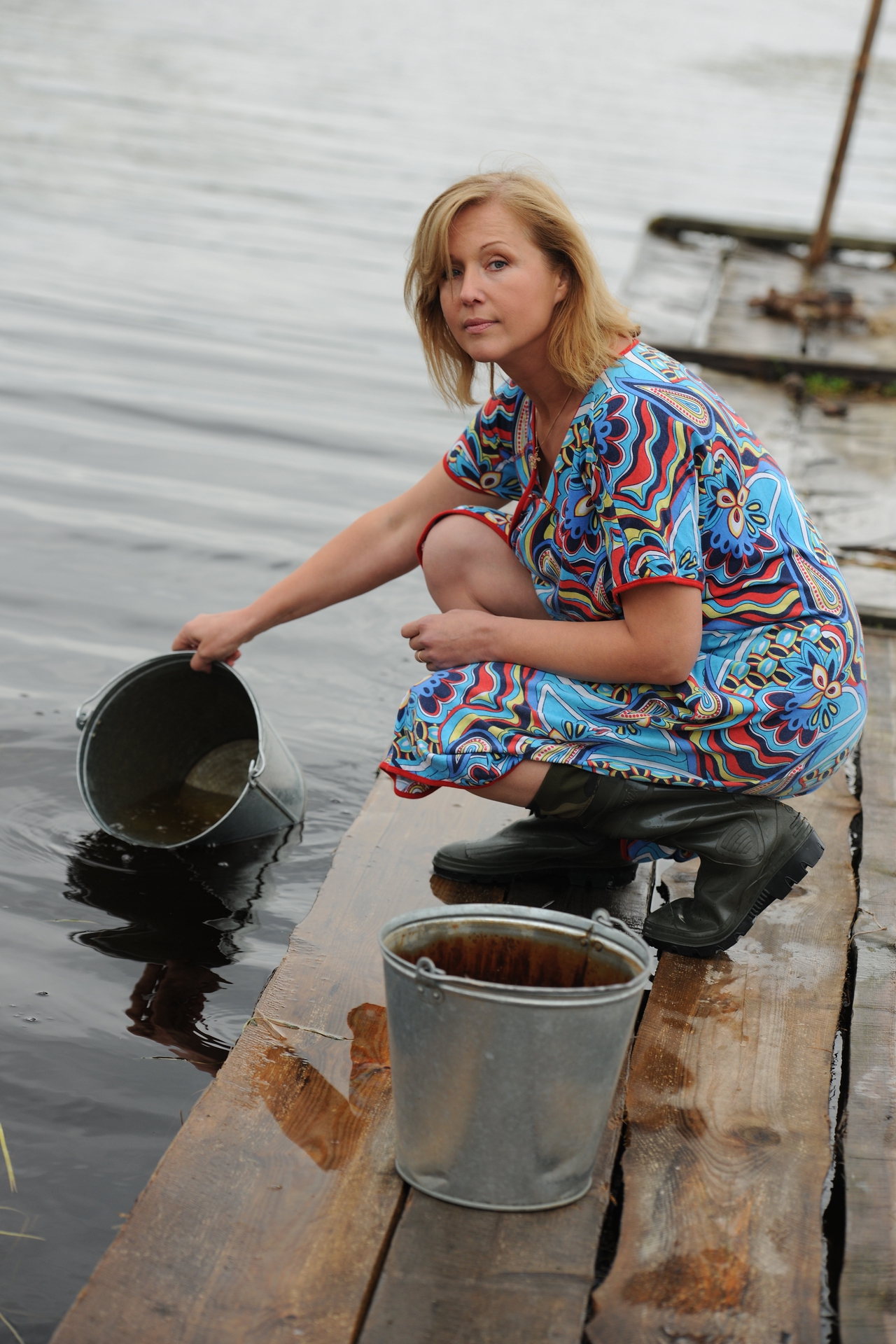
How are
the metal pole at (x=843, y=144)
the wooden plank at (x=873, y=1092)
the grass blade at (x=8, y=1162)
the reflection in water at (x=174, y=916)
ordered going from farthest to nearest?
the metal pole at (x=843, y=144) < the reflection in water at (x=174, y=916) < the grass blade at (x=8, y=1162) < the wooden plank at (x=873, y=1092)

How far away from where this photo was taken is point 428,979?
5.47 ft

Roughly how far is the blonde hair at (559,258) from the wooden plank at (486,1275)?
1.22 meters

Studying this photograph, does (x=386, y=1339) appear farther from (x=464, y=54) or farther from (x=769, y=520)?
(x=464, y=54)

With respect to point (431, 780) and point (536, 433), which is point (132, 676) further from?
point (536, 433)

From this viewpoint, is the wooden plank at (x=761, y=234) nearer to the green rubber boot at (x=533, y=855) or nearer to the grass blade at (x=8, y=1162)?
the green rubber boot at (x=533, y=855)

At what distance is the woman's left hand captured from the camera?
2.42m

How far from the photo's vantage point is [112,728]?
10.1 ft

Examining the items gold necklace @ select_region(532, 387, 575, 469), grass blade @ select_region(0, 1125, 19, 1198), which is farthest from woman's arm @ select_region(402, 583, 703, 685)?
grass blade @ select_region(0, 1125, 19, 1198)

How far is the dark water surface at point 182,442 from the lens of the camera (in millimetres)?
2471

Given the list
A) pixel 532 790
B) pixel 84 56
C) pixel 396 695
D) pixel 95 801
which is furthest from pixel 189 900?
pixel 84 56

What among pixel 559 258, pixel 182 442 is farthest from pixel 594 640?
pixel 182 442

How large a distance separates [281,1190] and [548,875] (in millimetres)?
1003

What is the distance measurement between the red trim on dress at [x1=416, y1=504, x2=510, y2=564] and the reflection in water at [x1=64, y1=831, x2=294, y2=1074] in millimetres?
856

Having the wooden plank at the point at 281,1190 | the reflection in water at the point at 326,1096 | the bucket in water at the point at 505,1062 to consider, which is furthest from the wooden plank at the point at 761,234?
the bucket in water at the point at 505,1062
